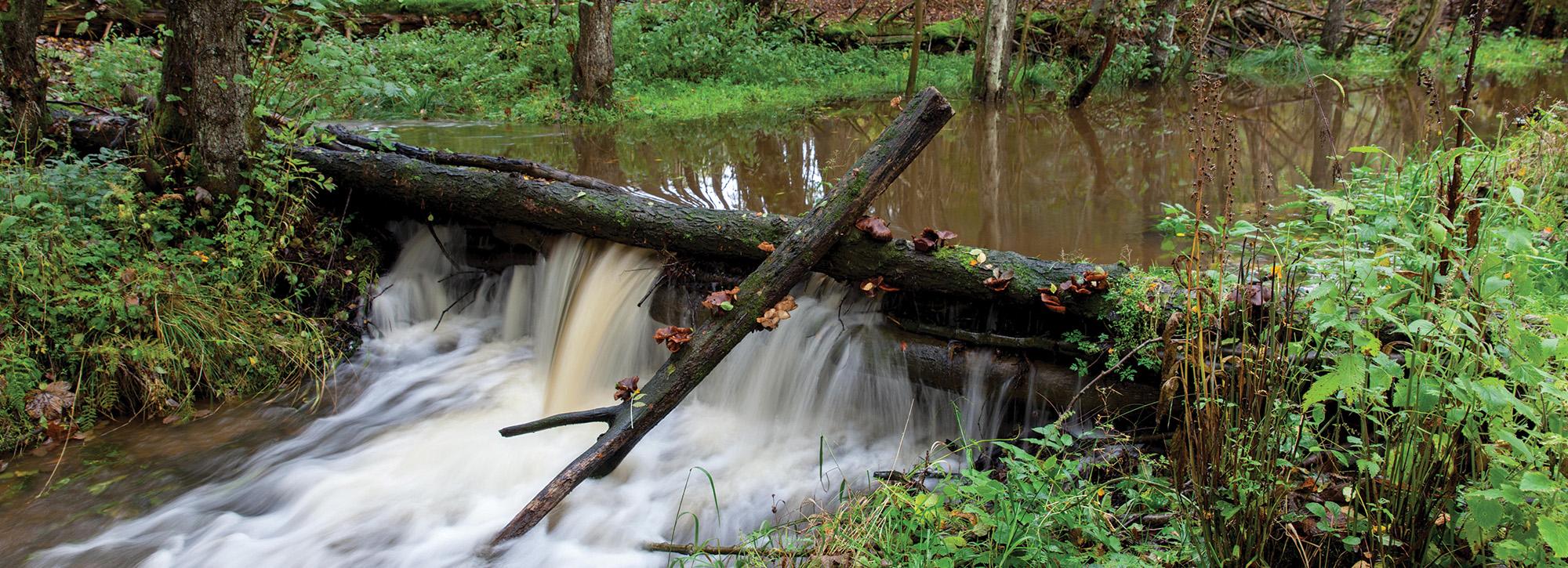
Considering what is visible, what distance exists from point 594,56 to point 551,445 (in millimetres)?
6912

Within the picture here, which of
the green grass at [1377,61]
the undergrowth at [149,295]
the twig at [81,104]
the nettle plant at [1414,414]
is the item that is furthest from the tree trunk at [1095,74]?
the twig at [81,104]

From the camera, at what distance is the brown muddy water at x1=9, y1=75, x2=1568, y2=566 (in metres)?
3.44

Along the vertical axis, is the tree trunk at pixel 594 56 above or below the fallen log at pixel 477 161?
above

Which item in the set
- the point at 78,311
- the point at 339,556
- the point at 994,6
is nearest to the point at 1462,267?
the point at 339,556

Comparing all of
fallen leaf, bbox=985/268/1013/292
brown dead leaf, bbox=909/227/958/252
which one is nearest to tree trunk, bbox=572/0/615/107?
brown dead leaf, bbox=909/227/958/252

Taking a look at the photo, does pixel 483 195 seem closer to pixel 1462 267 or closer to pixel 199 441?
pixel 199 441

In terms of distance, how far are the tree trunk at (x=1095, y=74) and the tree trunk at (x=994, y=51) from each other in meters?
0.89

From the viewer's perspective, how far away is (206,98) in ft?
15.1

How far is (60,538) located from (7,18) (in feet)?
11.2

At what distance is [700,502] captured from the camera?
3705 mm

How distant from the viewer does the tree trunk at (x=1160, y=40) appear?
464 inches

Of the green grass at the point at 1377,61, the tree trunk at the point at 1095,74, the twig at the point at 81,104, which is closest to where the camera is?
the twig at the point at 81,104

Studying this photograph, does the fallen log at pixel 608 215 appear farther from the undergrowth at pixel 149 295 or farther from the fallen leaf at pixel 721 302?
the fallen leaf at pixel 721 302

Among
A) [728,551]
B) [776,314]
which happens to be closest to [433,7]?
[776,314]
